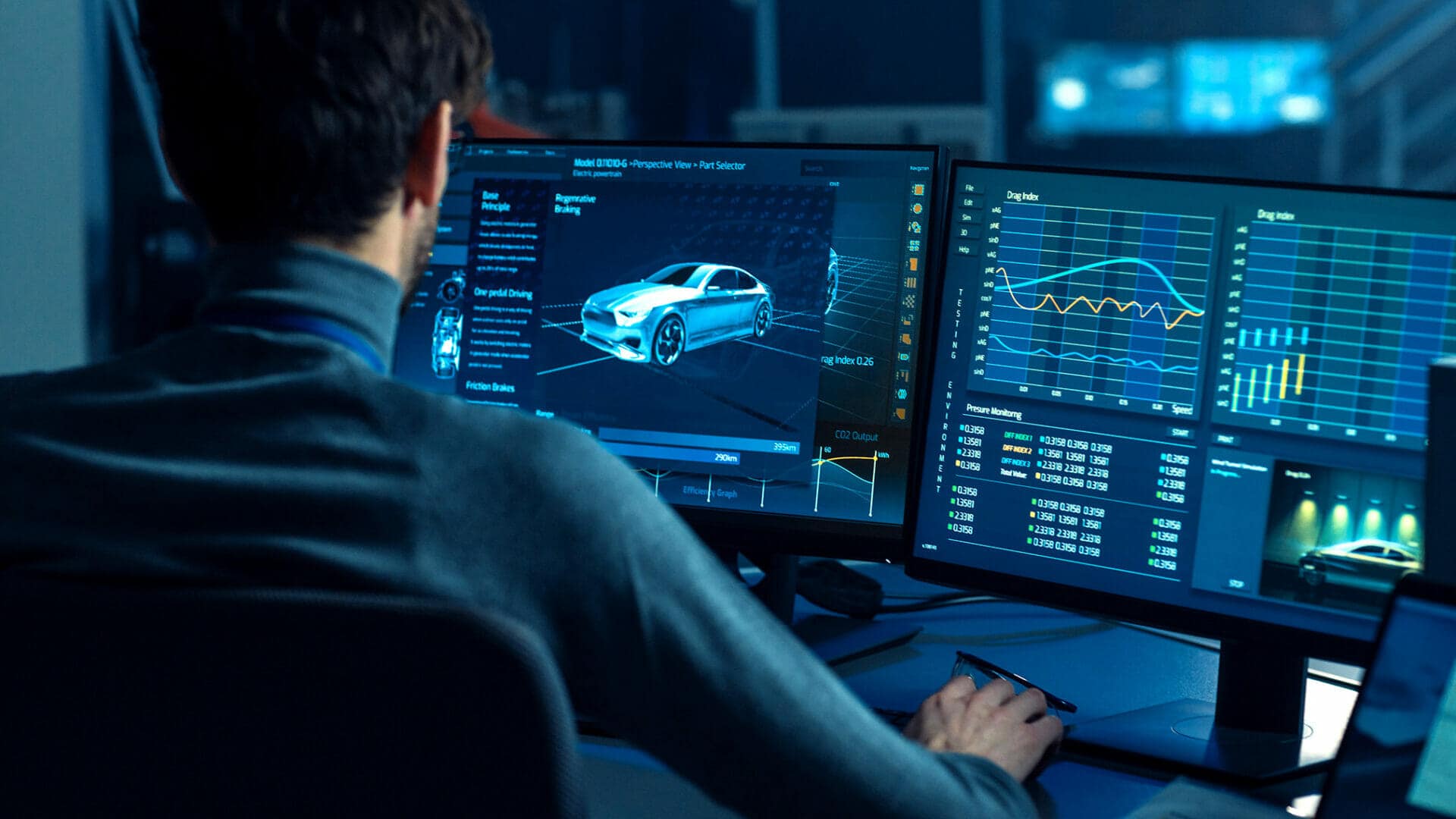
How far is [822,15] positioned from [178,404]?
17.1ft

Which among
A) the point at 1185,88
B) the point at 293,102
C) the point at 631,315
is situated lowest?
the point at 631,315

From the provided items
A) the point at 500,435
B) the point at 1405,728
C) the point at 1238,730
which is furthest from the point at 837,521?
the point at 500,435

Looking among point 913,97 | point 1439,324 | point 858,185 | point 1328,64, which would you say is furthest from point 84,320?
point 1328,64

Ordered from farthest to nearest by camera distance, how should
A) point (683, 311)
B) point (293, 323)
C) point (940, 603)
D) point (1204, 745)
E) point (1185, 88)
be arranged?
point (1185, 88)
point (940, 603)
point (683, 311)
point (1204, 745)
point (293, 323)

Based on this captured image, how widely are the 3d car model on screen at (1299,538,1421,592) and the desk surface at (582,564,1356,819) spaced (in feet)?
0.57

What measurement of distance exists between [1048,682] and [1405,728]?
0.46m

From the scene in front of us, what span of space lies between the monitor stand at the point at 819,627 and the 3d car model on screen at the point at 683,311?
0.24 meters

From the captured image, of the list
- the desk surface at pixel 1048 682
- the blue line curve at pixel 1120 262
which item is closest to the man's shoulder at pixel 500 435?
the desk surface at pixel 1048 682

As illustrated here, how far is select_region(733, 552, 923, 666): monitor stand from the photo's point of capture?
1.27 metres

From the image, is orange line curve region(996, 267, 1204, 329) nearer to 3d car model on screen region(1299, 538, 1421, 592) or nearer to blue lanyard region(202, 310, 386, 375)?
3d car model on screen region(1299, 538, 1421, 592)

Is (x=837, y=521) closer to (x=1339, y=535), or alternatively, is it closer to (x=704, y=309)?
(x=704, y=309)

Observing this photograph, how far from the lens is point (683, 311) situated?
46.8 inches

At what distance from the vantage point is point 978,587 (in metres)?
1.12

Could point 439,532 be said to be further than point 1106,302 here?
No
